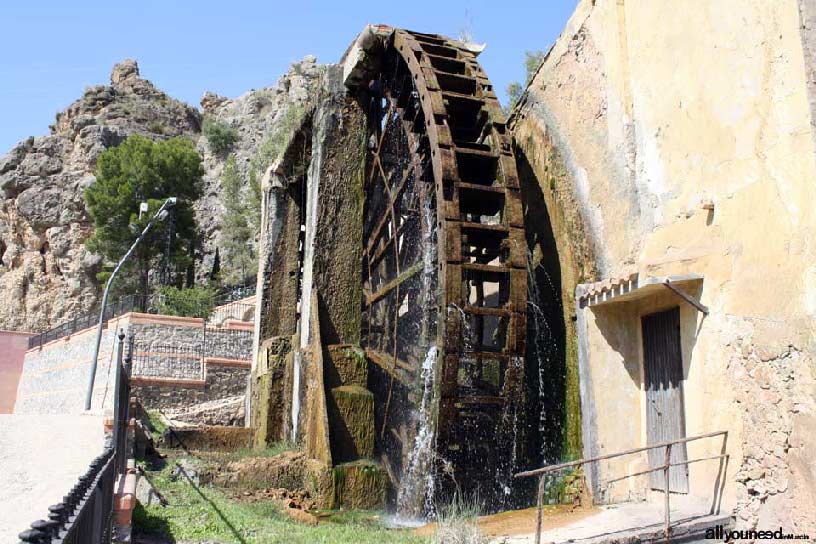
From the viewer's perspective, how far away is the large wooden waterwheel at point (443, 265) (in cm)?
725

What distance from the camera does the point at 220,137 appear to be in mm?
44312

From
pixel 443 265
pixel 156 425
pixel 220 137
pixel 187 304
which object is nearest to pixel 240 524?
pixel 443 265

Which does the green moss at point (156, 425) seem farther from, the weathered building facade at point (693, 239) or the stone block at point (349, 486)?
the weathered building facade at point (693, 239)

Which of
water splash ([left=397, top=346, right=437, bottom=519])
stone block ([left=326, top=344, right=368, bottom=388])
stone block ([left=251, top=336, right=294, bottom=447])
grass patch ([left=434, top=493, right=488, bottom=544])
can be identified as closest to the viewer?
grass patch ([left=434, top=493, right=488, bottom=544])

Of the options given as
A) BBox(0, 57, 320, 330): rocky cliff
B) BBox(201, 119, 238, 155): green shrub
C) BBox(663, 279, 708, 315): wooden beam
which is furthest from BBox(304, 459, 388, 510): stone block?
BBox(201, 119, 238, 155): green shrub

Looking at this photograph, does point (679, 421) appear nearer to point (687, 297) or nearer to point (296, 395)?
point (687, 297)

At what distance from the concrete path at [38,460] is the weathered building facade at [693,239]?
495cm

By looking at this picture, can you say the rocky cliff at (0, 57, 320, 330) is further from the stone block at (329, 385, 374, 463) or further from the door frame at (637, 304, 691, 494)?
the door frame at (637, 304, 691, 494)

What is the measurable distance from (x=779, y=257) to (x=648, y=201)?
5.78ft

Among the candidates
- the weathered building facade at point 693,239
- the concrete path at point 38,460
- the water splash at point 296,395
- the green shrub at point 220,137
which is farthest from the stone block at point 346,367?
the green shrub at point 220,137

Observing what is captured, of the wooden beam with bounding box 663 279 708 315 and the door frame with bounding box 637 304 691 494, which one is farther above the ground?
the wooden beam with bounding box 663 279 708 315

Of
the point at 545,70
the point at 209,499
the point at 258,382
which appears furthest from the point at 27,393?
the point at 545,70

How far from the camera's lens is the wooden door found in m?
6.40

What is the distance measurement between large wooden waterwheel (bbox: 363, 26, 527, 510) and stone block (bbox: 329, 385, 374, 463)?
42cm
